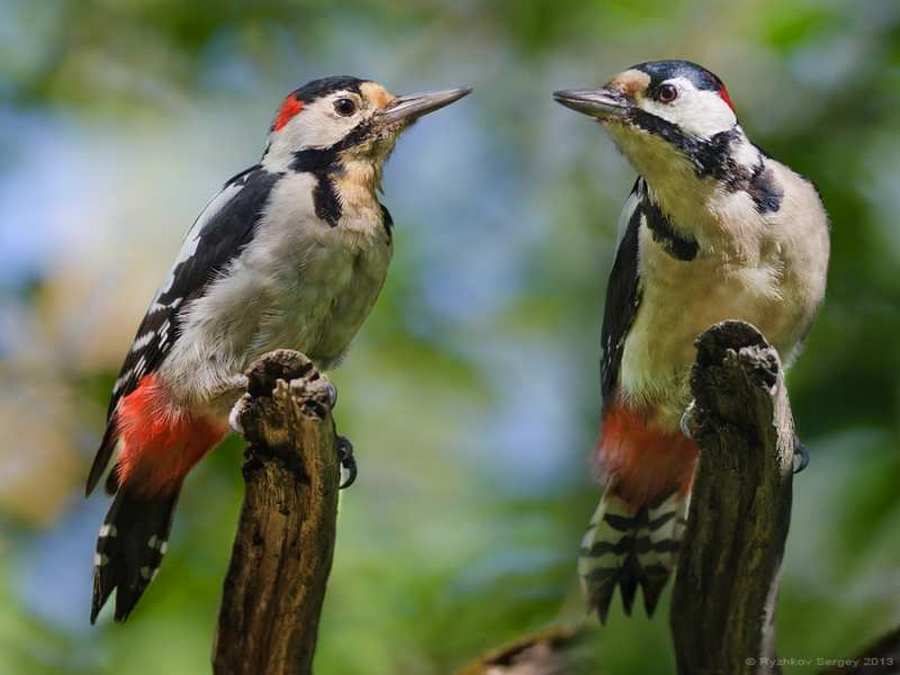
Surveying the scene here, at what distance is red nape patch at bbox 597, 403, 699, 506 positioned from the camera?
13.7 ft

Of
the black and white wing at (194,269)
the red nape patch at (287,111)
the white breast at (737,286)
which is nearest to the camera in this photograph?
the white breast at (737,286)

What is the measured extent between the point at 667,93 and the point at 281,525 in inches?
62.8

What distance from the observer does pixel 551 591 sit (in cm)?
422

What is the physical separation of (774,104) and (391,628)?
2.22 meters

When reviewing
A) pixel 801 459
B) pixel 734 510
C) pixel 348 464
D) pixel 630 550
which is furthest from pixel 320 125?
pixel 734 510

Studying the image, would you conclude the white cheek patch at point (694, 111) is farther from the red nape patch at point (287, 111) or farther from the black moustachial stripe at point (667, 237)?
the red nape patch at point (287, 111)

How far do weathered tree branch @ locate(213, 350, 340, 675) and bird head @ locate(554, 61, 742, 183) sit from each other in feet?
4.00

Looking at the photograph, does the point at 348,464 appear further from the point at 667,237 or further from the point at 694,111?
the point at 694,111

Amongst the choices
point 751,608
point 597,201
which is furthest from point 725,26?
point 751,608

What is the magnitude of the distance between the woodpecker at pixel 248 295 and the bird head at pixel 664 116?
0.48 metres

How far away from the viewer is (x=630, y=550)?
426 centimetres

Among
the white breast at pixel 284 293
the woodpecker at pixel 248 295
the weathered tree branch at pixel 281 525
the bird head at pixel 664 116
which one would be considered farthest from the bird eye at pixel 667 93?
the weathered tree branch at pixel 281 525

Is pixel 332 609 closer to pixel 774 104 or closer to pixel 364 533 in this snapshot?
pixel 364 533

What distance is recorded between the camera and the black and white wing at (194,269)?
13.3ft
